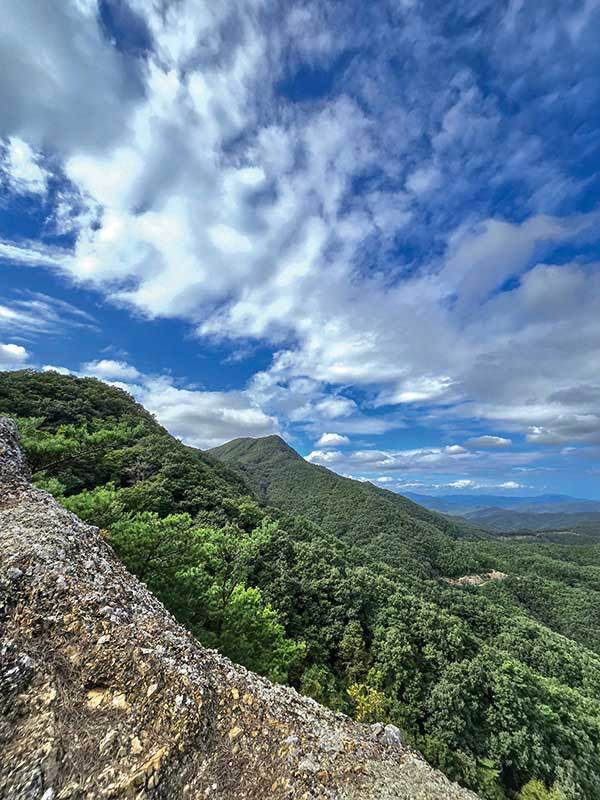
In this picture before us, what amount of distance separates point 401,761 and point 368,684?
26357 mm

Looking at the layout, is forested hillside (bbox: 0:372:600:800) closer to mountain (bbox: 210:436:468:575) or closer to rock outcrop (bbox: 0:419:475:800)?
rock outcrop (bbox: 0:419:475:800)

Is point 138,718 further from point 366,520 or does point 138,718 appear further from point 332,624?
point 366,520

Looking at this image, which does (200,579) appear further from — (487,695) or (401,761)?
(487,695)

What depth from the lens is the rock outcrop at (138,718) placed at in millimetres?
4125

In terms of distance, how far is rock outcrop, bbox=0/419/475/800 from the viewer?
412 cm

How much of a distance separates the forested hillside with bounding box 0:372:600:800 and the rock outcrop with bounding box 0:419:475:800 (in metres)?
6.04

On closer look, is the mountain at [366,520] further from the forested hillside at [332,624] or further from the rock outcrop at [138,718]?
the rock outcrop at [138,718]

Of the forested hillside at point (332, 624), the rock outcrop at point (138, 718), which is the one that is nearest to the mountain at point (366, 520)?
the forested hillside at point (332, 624)

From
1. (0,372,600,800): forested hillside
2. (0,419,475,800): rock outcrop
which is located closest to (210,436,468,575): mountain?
(0,372,600,800): forested hillside

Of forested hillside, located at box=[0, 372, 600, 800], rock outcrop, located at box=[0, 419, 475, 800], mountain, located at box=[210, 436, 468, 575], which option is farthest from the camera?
mountain, located at box=[210, 436, 468, 575]

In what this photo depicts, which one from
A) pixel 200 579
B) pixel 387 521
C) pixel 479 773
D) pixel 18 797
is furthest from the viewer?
pixel 387 521

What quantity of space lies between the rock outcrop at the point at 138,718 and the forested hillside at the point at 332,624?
6.04 metres

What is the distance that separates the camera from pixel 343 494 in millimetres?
149750

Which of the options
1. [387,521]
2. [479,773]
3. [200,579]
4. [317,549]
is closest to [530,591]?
[387,521]
